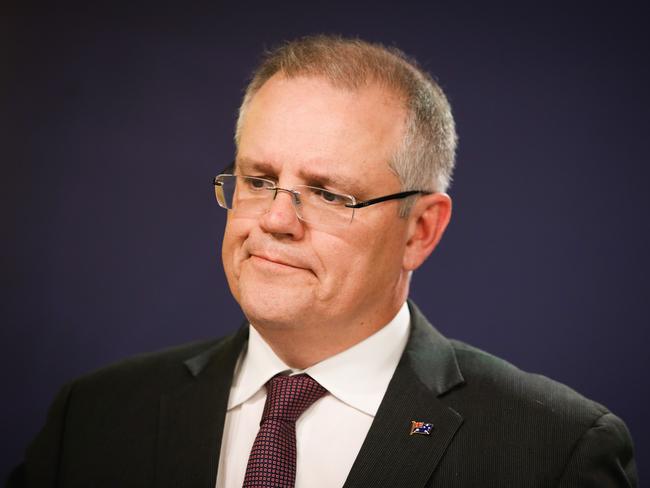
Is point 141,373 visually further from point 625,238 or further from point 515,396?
point 625,238

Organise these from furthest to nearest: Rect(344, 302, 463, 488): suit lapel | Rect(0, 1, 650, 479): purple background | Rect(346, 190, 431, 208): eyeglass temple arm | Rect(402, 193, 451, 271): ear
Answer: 1. Rect(0, 1, 650, 479): purple background
2. Rect(402, 193, 451, 271): ear
3. Rect(346, 190, 431, 208): eyeglass temple arm
4. Rect(344, 302, 463, 488): suit lapel

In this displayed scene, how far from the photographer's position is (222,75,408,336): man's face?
2.10 m

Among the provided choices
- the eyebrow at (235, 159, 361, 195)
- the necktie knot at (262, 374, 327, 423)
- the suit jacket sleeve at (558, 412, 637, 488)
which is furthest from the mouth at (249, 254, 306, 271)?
the suit jacket sleeve at (558, 412, 637, 488)

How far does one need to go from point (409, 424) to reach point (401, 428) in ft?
0.09

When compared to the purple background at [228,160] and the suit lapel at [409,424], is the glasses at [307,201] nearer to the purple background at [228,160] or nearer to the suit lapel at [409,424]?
the suit lapel at [409,424]

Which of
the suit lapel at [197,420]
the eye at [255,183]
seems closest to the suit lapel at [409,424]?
the suit lapel at [197,420]

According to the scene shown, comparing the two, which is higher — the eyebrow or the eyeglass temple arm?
the eyebrow

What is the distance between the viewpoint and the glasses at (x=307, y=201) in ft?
6.96

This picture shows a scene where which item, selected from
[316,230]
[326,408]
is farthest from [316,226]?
[326,408]

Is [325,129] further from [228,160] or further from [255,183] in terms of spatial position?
[228,160]

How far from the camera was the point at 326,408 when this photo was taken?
221cm

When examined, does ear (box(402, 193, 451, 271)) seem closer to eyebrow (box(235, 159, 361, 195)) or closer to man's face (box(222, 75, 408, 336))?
man's face (box(222, 75, 408, 336))

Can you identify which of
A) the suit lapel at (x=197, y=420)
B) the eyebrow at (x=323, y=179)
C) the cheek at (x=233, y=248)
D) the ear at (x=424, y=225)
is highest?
the eyebrow at (x=323, y=179)

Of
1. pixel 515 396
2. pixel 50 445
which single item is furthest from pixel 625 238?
pixel 50 445
